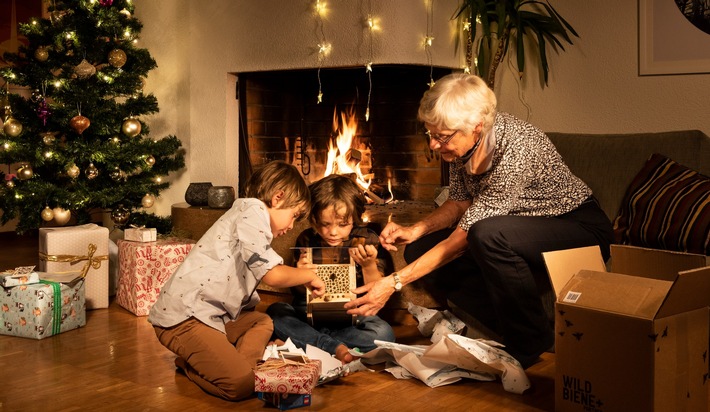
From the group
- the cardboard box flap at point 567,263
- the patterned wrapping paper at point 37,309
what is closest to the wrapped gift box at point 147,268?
the patterned wrapping paper at point 37,309

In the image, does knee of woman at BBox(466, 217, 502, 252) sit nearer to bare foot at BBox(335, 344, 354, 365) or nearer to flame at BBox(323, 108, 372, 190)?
bare foot at BBox(335, 344, 354, 365)

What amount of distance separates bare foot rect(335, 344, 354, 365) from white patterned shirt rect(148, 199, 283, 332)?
0.40 metres

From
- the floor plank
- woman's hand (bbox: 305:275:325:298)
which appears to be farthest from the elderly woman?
the floor plank

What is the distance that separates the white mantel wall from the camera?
3428 mm

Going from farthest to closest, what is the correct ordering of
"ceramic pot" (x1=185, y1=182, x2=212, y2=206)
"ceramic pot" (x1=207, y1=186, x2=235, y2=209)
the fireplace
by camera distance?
1. the fireplace
2. "ceramic pot" (x1=185, y1=182, x2=212, y2=206)
3. "ceramic pot" (x1=207, y1=186, x2=235, y2=209)

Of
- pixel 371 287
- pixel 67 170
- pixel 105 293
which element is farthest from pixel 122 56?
pixel 371 287

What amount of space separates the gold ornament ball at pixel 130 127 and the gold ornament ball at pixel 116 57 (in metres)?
0.28

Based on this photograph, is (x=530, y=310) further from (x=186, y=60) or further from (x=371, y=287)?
(x=186, y=60)

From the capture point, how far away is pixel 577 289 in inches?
78.9

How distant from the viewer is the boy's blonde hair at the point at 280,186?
7.98 ft

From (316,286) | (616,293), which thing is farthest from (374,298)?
(616,293)

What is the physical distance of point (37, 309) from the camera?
2.95 metres

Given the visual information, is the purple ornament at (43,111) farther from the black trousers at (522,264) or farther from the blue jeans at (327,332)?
the black trousers at (522,264)

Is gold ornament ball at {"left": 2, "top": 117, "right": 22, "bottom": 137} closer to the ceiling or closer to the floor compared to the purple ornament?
closer to the floor
